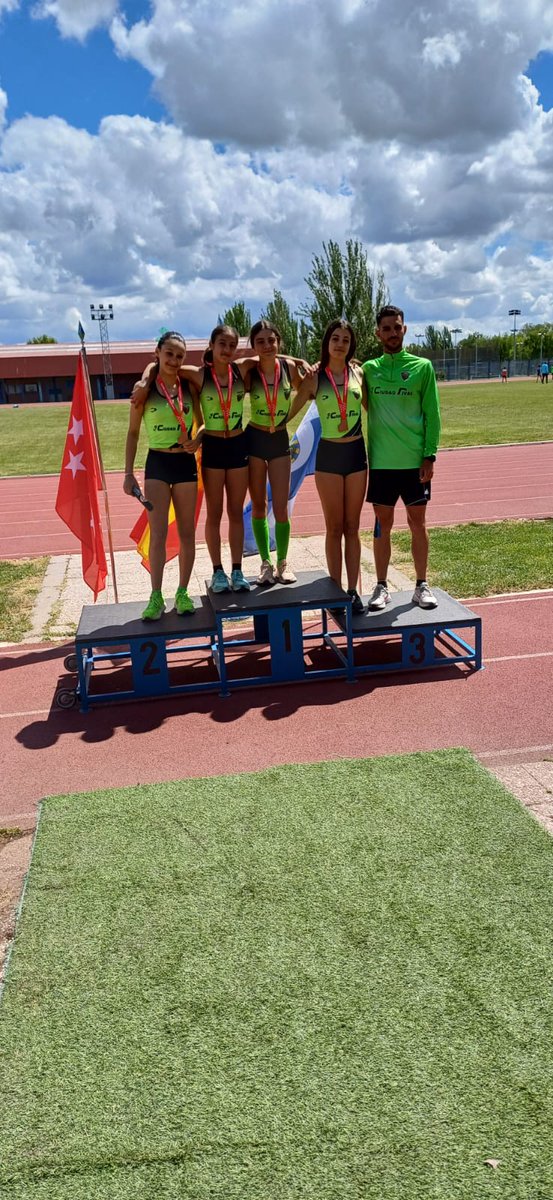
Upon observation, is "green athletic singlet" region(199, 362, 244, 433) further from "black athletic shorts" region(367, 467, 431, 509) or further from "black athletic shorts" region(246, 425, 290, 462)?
"black athletic shorts" region(367, 467, 431, 509)

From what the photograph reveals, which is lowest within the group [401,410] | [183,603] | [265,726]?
[265,726]

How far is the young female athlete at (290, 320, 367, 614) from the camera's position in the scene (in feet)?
19.2

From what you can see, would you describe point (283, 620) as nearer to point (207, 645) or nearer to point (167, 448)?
point (207, 645)

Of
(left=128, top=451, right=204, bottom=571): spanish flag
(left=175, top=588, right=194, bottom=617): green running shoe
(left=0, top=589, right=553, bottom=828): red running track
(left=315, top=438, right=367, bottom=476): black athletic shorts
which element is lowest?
(left=0, top=589, right=553, bottom=828): red running track

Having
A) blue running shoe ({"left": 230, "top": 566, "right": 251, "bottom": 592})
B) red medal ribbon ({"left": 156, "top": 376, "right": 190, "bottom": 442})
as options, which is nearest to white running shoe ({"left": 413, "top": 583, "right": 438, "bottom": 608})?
blue running shoe ({"left": 230, "top": 566, "right": 251, "bottom": 592})

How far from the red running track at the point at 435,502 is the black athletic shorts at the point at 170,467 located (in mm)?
5425

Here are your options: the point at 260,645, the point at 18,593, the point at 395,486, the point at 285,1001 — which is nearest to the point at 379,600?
the point at 395,486

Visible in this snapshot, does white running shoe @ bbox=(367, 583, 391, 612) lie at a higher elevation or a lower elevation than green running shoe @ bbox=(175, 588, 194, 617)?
lower

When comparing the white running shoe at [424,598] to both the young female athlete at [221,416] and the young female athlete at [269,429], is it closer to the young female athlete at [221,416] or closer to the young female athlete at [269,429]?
the young female athlete at [269,429]

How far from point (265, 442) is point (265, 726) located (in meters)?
2.00

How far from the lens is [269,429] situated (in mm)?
5949

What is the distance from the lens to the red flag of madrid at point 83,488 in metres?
6.77

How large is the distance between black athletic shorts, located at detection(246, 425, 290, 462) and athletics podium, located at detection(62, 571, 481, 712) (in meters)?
0.98

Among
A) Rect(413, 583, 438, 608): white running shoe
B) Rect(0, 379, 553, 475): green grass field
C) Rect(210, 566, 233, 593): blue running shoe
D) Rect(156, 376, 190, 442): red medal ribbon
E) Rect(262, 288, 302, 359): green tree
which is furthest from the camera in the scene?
Rect(262, 288, 302, 359): green tree
